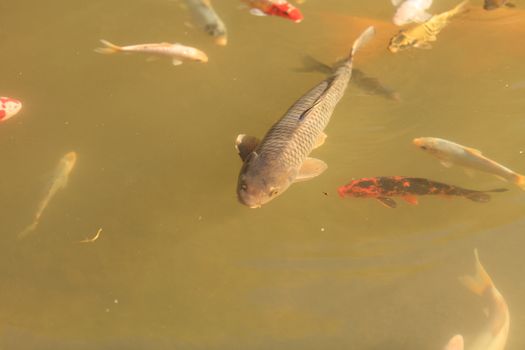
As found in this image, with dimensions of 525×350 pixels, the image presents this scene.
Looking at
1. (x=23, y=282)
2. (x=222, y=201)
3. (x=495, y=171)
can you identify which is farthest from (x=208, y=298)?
(x=495, y=171)

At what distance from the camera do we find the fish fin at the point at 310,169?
13.2 ft

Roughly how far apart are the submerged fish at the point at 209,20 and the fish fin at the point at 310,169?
190 centimetres

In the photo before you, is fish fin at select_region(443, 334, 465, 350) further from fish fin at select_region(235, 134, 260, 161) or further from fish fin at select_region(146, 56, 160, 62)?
fish fin at select_region(146, 56, 160, 62)

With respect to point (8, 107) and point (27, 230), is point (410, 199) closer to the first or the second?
point (27, 230)

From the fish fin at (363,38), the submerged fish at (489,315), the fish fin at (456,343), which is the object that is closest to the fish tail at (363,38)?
the fish fin at (363,38)

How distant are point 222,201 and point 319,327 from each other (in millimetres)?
1271

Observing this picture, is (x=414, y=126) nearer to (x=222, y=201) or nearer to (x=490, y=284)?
(x=490, y=284)

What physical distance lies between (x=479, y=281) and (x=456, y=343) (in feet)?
1.85

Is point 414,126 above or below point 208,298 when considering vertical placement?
above

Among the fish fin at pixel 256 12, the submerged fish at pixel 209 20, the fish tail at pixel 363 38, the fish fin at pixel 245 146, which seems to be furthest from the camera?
the fish fin at pixel 256 12

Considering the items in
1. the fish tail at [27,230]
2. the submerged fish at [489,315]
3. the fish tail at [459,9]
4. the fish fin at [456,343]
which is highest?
the fish tail at [459,9]

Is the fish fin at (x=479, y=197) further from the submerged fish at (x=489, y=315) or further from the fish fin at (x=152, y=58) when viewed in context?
the fish fin at (x=152, y=58)

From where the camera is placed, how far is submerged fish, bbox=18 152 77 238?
4287mm

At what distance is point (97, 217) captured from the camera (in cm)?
434
